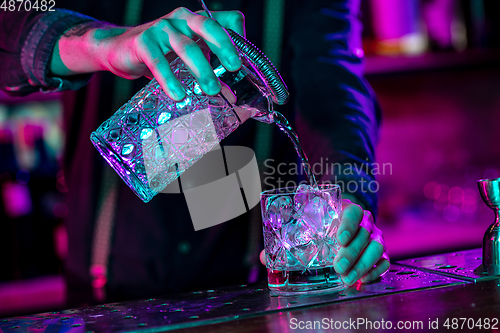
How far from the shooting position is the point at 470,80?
257 centimetres

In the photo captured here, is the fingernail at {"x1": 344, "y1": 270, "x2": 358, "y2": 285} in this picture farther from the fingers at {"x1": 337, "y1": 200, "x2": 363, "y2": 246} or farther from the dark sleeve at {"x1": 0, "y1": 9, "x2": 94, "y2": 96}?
the dark sleeve at {"x1": 0, "y1": 9, "x2": 94, "y2": 96}

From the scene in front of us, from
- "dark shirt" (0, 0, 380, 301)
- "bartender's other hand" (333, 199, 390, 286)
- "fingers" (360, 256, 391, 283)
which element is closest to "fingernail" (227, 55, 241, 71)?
"bartender's other hand" (333, 199, 390, 286)

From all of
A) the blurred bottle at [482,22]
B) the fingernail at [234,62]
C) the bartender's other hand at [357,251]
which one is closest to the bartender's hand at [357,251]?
the bartender's other hand at [357,251]

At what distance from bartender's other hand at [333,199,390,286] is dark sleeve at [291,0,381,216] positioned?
0.17 metres

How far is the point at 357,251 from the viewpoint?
74 centimetres

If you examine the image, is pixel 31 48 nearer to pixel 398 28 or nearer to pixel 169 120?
pixel 169 120

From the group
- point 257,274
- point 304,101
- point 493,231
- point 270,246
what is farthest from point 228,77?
point 257,274

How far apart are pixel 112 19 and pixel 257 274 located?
80cm

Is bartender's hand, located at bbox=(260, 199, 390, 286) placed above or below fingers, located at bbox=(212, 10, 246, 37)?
below

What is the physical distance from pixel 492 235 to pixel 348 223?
26 cm

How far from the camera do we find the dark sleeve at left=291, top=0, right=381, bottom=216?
1.03m

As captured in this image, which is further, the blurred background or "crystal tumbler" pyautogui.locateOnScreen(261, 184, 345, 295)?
the blurred background

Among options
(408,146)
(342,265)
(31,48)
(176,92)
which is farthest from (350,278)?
(408,146)

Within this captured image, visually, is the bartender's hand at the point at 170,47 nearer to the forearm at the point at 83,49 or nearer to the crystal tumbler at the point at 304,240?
the forearm at the point at 83,49
